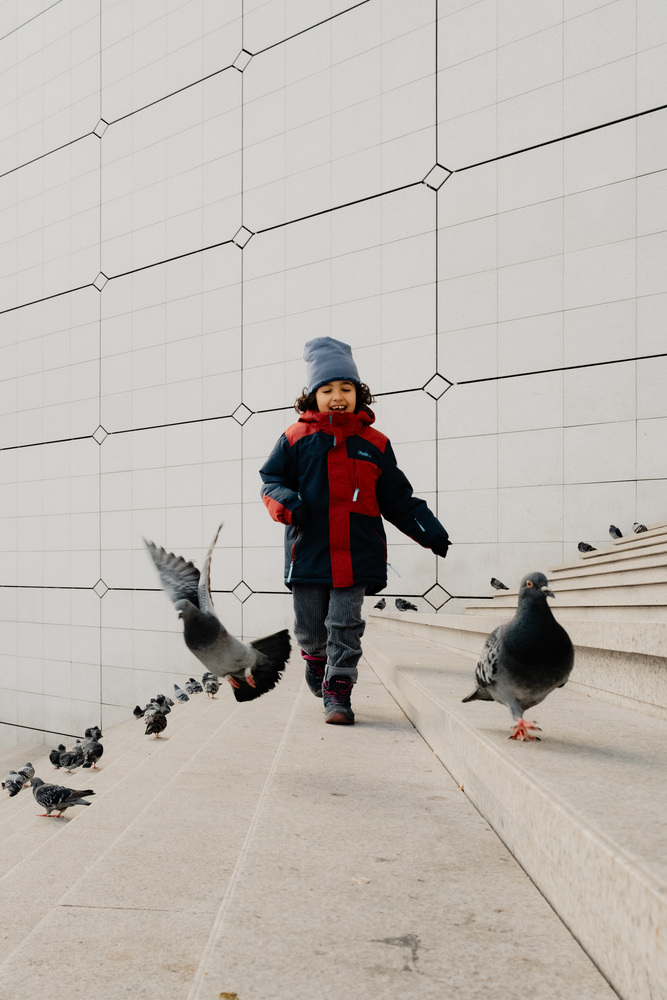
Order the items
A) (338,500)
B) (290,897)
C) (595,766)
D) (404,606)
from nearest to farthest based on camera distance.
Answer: (290,897) < (595,766) < (338,500) < (404,606)

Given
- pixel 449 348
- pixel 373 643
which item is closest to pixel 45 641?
pixel 373 643

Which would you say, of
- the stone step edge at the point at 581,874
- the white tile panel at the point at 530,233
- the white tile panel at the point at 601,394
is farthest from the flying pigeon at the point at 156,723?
the white tile panel at the point at 530,233

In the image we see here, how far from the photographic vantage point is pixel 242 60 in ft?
16.8

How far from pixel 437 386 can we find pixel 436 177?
1.38m

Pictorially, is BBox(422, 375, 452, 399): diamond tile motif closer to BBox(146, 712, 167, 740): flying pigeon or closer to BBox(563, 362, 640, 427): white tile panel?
BBox(563, 362, 640, 427): white tile panel

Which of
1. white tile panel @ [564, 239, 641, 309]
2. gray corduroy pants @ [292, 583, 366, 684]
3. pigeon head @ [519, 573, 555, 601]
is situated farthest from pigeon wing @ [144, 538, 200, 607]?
white tile panel @ [564, 239, 641, 309]

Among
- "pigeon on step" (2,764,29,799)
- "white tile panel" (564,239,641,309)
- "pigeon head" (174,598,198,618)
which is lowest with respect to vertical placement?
"pigeon on step" (2,764,29,799)

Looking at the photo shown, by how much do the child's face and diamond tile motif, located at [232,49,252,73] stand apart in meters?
4.49

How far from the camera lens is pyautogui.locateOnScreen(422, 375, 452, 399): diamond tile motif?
4047mm

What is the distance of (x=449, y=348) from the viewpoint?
4035mm

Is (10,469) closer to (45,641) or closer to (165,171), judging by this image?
(45,641)

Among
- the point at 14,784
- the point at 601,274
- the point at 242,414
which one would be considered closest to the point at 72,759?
the point at 14,784

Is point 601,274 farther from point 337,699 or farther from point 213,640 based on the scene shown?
point 213,640

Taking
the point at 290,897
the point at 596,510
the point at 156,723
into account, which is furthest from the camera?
the point at 596,510
